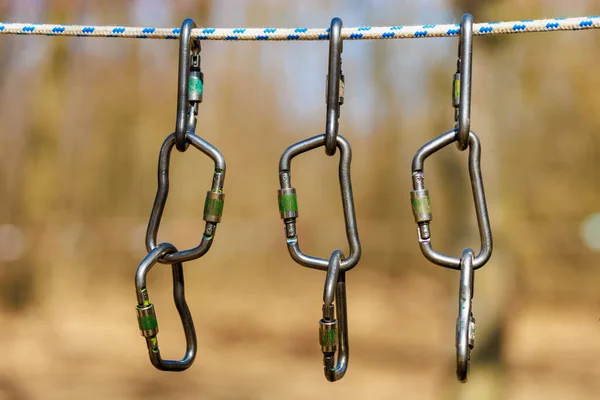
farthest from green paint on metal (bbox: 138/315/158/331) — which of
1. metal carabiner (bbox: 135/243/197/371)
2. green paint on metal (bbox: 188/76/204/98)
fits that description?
green paint on metal (bbox: 188/76/204/98)

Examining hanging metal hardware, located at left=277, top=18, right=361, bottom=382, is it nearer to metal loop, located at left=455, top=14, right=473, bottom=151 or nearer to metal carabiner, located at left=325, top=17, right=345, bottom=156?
metal carabiner, located at left=325, top=17, right=345, bottom=156

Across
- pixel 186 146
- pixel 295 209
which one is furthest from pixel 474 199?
pixel 186 146

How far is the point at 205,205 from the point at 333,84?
0.17 m

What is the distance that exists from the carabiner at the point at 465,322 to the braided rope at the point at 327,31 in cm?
21

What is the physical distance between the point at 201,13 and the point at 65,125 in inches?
29.9

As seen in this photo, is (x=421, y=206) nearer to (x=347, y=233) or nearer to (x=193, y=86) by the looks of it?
(x=347, y=233)

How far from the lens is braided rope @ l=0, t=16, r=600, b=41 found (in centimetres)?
62

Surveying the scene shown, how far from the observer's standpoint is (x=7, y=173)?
296cm

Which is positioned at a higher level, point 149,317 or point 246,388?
point 149,317

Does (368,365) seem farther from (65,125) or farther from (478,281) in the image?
(65,125)

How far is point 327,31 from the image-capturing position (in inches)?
25.3

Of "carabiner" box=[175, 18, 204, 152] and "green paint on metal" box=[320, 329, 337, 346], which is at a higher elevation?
"carabiner" box=[175, 18, 204, 152]

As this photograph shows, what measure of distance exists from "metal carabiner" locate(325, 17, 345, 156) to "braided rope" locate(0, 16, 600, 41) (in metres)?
0.01

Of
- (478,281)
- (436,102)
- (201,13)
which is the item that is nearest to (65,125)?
(201,13)
